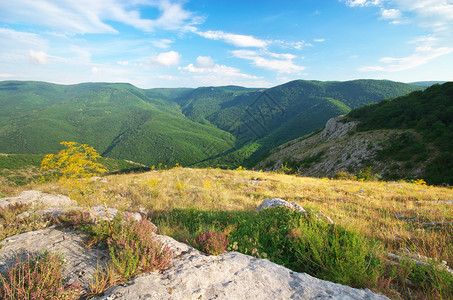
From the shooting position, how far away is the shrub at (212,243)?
11.1ft

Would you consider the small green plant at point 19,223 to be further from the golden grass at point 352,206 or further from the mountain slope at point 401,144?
the mountain slope at point 401,144

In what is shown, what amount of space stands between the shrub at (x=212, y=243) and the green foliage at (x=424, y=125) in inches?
1145

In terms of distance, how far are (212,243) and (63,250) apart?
257 centimetres

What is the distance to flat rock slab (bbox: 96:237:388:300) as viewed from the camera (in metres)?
2.28

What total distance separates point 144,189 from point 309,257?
8730 mm

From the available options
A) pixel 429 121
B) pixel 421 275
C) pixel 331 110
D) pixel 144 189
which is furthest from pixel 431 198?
pixel 331 110

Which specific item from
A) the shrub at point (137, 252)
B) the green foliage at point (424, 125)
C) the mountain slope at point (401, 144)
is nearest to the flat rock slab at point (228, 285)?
the shrub at point (137, 252)

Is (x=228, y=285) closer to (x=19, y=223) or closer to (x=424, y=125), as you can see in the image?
(x=19, y=223)

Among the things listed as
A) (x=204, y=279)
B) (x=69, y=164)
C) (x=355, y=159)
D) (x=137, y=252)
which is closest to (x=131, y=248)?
(x=137, y=252)

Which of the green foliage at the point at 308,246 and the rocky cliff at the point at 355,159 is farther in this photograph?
the rocky cliff at the point at 355,159

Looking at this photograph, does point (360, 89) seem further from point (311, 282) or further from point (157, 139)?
point (311, 282)

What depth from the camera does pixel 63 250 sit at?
3223 millimetres

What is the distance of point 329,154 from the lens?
3756 centimetres

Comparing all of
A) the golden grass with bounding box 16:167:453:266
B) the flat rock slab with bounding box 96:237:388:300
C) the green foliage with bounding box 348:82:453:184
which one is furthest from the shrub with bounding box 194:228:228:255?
the green foliage with bounding box 348:82:453:184
